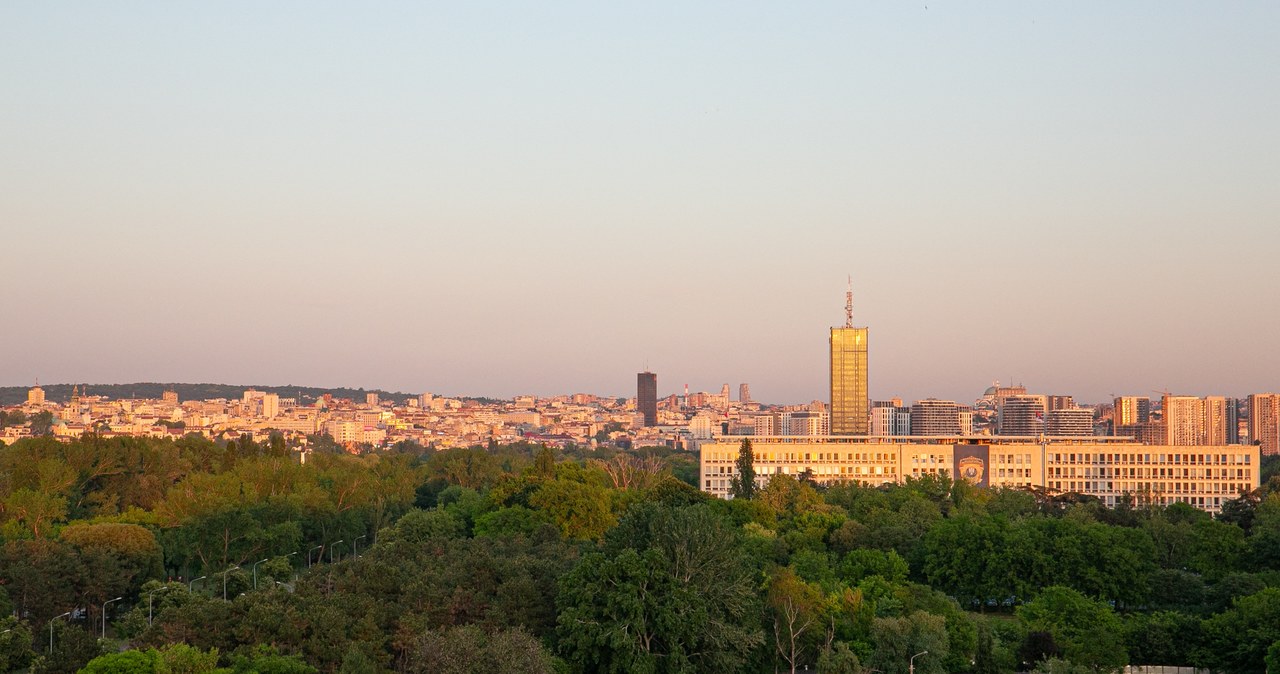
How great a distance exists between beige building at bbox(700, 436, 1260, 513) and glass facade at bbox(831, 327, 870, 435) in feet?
109

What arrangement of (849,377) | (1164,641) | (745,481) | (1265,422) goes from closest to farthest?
(1164,641) < (745,481) < (849,377) < (1265,422)

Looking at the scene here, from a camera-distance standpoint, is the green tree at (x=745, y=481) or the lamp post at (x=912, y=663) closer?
the lamp post at (x=912, y=663)

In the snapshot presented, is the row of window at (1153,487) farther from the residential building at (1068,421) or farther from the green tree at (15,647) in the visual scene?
the green tree at (15,647)

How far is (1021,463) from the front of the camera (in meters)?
124

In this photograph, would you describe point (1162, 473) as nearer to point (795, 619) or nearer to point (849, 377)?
point (849, 377)

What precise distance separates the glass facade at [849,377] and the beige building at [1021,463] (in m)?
33.1

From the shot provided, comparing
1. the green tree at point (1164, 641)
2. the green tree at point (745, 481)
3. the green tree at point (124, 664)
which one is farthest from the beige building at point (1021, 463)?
the green tree at point (124, 664)

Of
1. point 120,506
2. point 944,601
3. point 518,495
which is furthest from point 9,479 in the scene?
point 944,601

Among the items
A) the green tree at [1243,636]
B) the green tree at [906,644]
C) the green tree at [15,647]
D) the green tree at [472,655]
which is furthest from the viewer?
the green tree at [15,647]

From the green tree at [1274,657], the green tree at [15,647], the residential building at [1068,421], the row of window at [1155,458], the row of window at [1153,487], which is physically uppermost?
the residential building at [1068,421]

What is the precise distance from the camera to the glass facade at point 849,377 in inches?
6639

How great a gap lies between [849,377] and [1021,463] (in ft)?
152

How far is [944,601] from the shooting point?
50812mm

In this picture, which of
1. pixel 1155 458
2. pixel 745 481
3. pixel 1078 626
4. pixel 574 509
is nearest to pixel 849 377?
pixel 1155 458
